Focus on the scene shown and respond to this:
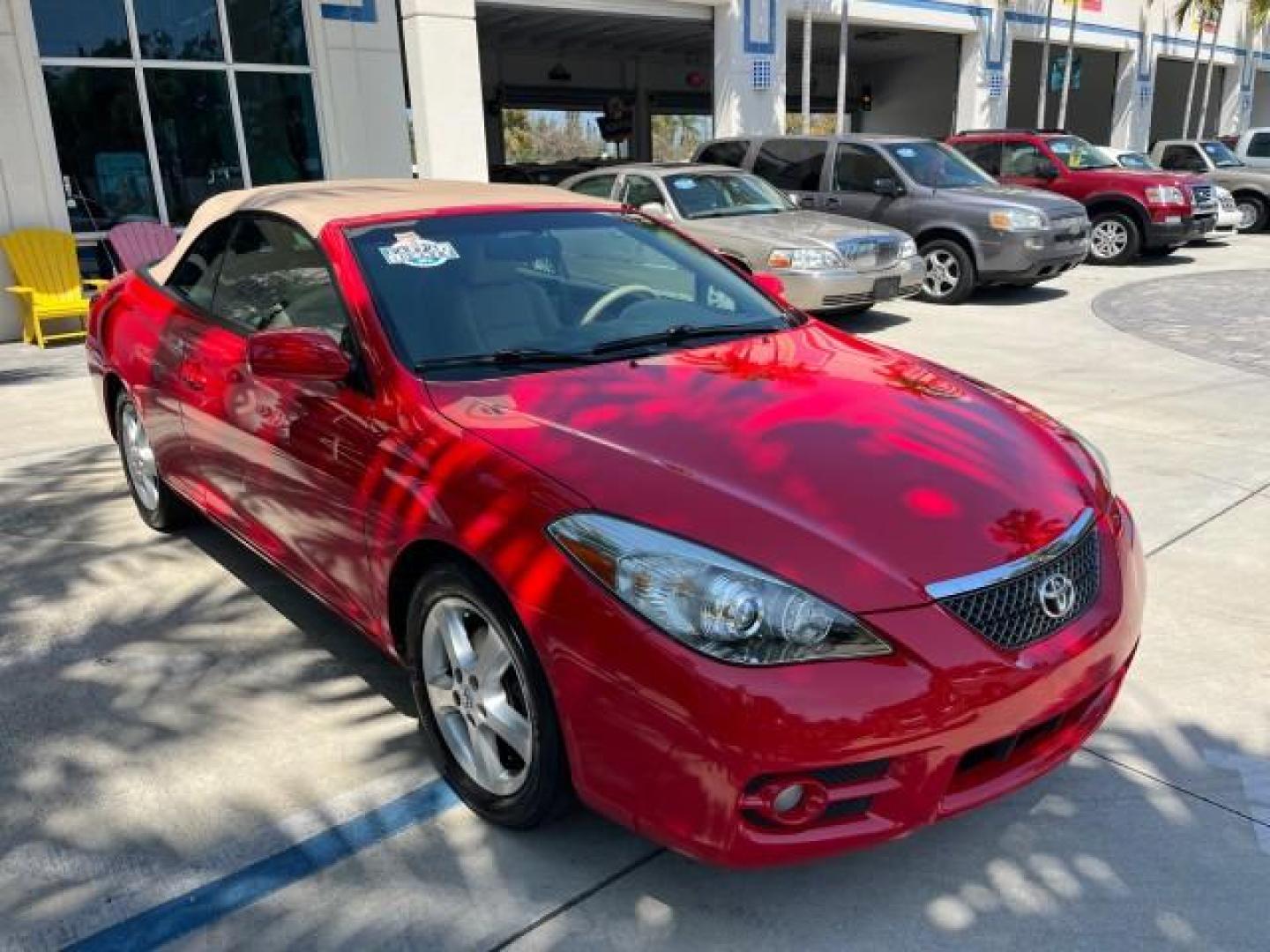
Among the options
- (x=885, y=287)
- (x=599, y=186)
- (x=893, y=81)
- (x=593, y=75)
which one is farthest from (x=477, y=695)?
(x=893, y=81)

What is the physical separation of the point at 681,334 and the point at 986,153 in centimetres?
1265

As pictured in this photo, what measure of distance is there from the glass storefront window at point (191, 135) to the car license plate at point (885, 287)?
282 inches

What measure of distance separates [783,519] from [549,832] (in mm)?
1050

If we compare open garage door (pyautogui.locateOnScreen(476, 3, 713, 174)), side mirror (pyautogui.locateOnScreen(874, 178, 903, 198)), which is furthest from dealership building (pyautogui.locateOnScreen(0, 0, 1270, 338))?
side mirror (pyautogui.locateOnScreen(874, 178, 903, 198))

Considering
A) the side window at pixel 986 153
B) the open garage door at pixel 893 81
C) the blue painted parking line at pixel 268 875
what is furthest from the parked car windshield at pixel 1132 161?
the blue painted parking line at pixel 268 875

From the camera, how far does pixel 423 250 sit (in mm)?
3275

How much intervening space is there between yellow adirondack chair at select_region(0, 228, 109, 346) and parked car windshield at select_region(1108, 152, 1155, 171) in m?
13.1

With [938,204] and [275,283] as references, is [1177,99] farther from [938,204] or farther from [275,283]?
[275,283]

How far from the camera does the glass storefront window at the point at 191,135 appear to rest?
1090 centimetres

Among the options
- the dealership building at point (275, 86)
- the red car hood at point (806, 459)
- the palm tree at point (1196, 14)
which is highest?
the palm tree at point (1196, 14)

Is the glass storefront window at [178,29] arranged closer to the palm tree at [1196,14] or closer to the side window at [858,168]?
the side window at [858,168]

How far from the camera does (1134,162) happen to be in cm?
1498

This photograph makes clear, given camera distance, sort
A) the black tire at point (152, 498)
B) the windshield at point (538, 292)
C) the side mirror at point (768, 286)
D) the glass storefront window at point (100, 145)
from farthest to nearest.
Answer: the glass storefront window at point (100, 145)
the black tire at point (152, 498)
the side mirror at point (768, 286)
the windshield at point (538, 292)

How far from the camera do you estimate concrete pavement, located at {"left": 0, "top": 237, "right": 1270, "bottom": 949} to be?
2.32 metres
